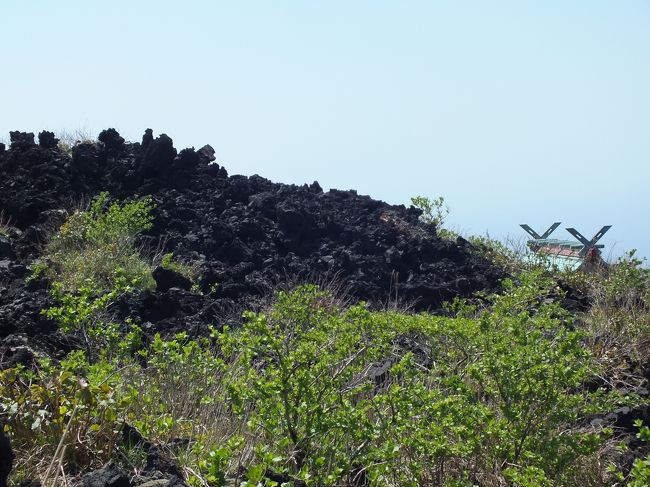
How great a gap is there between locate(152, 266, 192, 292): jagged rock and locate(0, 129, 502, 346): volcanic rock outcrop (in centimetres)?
1

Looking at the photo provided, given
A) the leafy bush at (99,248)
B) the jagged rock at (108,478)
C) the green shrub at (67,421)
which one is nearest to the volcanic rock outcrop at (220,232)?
the leafy bush at (99,248)

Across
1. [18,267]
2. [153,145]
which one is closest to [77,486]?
[18,267]

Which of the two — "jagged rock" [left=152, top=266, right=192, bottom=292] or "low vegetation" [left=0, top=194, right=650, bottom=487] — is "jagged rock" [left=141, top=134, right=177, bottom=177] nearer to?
"jagged rock" [left=152, top=266, right=192, bottom=292]

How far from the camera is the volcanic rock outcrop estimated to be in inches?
427

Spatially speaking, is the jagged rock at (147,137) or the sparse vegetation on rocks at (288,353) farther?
the jagged rock at (147,137)

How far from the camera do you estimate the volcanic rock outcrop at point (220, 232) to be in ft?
35.6

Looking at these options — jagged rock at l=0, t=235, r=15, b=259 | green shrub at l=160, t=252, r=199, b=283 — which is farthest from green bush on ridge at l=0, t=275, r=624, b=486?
jagged rock at l=0, t=235, r=15, b=259

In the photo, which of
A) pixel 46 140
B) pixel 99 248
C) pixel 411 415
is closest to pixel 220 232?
pixel 99 248

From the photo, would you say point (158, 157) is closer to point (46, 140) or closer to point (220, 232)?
point (46, 140)

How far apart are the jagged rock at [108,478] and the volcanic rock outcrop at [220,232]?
513 centimetres

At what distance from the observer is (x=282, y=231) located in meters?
14.0

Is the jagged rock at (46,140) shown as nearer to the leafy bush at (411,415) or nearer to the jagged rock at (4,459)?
the leafy bush at (411,415)

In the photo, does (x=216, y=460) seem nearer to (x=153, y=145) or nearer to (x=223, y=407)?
(x=223, y=407)

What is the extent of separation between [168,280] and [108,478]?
6.81 m
